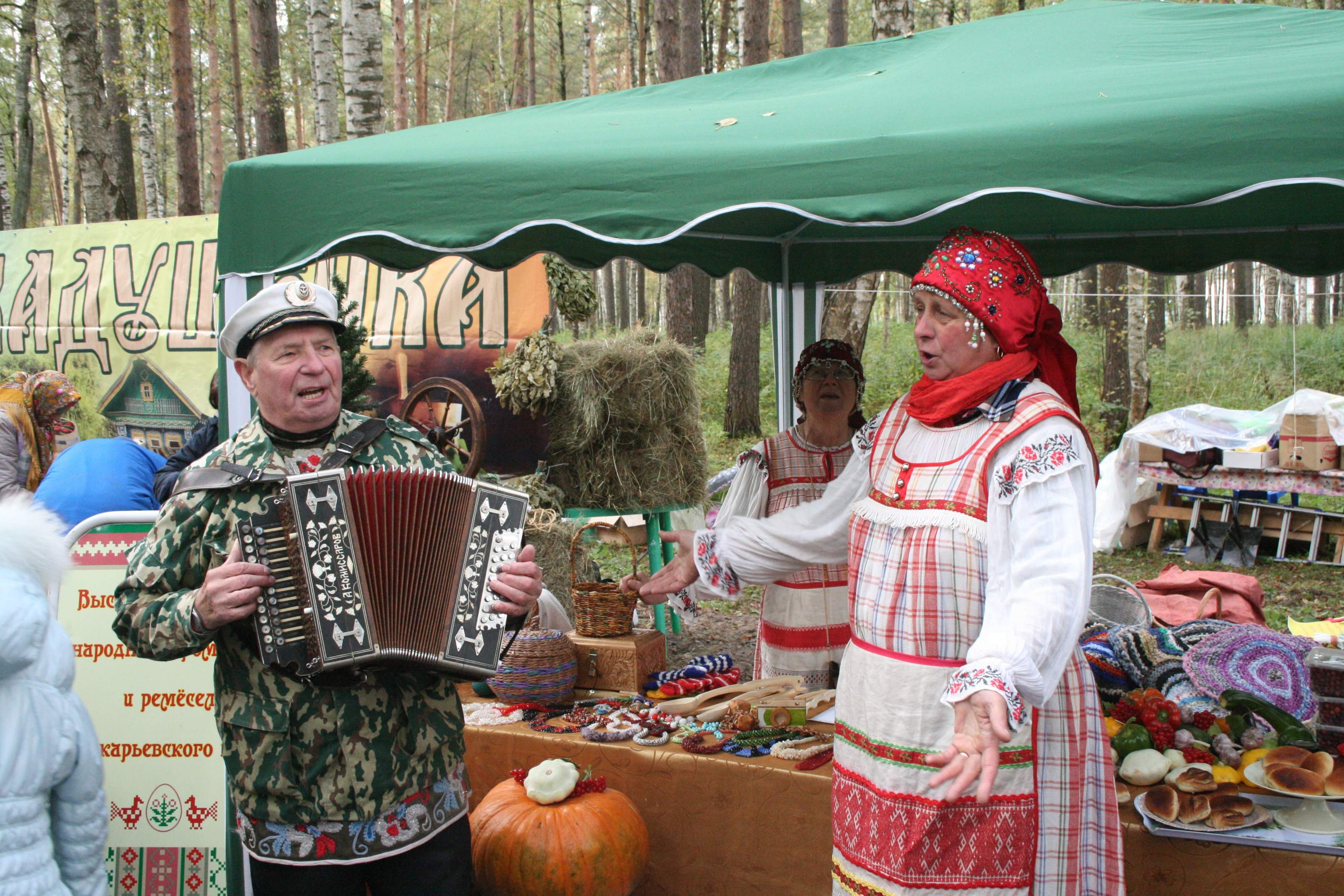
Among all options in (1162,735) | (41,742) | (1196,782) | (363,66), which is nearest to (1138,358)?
(363,66)

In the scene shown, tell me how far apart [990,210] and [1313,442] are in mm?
6448

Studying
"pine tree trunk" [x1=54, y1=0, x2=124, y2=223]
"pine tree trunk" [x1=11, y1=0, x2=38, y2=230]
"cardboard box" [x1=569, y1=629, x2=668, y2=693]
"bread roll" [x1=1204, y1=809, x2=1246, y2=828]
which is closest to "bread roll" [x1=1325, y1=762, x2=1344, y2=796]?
"bread roll" [x1=1204, y1=809, x2=1246, y2=828]

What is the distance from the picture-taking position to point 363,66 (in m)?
9.02

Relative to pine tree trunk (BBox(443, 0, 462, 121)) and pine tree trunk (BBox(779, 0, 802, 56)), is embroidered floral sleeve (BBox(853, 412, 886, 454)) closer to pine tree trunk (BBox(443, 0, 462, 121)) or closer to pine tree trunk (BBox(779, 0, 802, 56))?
pine tree trunk (BBox(779, 0, 802, 56))

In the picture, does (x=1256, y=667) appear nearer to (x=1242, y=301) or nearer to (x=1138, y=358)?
(x=1138, y=358)

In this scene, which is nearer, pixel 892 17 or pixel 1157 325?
pixel 892 17

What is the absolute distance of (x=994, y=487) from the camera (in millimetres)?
2078

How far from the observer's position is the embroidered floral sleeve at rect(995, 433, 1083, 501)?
6.64 feet

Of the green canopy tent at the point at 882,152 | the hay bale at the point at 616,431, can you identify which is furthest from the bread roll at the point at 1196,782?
Answer: the hay bale at the point at 616,431

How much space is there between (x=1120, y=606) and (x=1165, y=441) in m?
5.93

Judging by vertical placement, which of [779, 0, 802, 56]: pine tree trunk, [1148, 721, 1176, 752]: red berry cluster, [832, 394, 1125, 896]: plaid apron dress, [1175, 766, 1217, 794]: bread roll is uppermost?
[779, 0, 802, 56]: pine tree trunk

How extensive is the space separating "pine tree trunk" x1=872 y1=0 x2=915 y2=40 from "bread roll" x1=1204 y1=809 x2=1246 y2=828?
251 inches

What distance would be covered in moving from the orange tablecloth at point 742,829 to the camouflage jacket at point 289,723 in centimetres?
132

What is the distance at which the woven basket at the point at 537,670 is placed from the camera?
12.7ft
